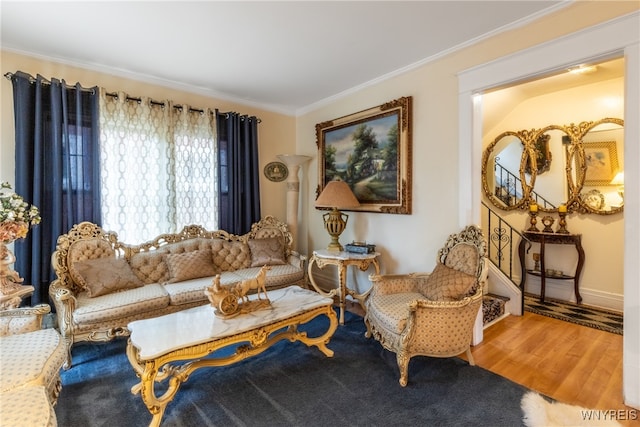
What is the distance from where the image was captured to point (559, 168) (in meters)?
4.20

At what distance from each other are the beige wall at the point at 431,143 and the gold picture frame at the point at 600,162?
2.40 meters

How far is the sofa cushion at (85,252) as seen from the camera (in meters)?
2.85

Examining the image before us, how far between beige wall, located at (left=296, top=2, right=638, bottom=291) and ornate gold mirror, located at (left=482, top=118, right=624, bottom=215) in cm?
209

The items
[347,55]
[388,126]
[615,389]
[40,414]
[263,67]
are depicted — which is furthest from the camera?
[388,126]

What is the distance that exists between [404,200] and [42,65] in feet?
12.8

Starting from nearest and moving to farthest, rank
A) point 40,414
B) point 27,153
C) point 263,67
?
point 40,414
point 27,153
point 263,67

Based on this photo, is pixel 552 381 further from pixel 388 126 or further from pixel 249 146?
pixel 249 146

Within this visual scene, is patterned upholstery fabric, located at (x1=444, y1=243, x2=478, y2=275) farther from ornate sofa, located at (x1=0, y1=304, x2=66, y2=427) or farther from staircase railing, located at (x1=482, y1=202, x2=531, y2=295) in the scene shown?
ornate sofa, located at (x1=0, y1=304, x2=66, y2=427)

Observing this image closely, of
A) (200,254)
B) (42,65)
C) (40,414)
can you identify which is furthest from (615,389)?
(42,65)

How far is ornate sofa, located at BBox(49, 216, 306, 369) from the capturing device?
99.8 inches

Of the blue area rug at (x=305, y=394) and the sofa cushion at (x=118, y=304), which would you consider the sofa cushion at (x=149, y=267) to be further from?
the blue area rug at (x=305, y=394)

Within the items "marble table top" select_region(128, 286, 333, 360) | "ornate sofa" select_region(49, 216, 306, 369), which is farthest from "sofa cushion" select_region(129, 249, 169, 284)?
"marble table top" select_region(128, 286, 333, 360)

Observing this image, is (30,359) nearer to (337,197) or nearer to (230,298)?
(230,298)

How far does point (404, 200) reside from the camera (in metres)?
3.37
